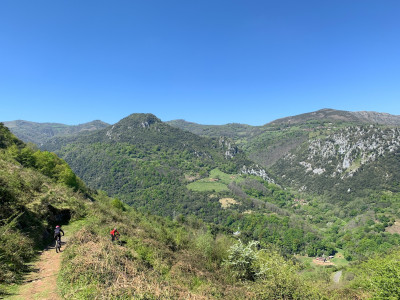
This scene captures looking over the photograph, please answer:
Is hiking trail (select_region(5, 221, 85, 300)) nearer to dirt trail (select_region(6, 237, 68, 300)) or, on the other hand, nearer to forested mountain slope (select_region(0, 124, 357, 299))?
dirt trail (select_region(6, 237, 68, 300))

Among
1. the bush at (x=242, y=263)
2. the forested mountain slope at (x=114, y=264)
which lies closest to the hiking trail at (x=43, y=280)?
the forested mountain slope at (x=114, y=264)

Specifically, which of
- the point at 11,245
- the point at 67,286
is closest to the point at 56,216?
the point at 11,245

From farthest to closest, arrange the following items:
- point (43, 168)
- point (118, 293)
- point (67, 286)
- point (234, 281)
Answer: point (43, 168) → point (234, 281) → point (67, 286) → point (118, 293)

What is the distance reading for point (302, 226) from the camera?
15912 centimetres

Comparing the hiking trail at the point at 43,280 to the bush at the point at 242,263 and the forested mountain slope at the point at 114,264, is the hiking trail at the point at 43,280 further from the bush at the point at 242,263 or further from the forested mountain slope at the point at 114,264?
the bush at the point at 242,263

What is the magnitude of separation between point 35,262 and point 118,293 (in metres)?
7.92

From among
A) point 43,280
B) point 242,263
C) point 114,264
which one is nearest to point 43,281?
point 43,280

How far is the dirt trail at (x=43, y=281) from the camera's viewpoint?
9.68 m

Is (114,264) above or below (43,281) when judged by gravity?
above

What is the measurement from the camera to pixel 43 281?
1097 centimetres

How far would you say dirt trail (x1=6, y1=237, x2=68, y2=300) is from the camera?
381 inches

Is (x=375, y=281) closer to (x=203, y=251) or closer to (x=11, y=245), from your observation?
(x=203, y=251)

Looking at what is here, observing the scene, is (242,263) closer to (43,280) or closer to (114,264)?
(114,264)

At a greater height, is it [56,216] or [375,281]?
[56,216]
